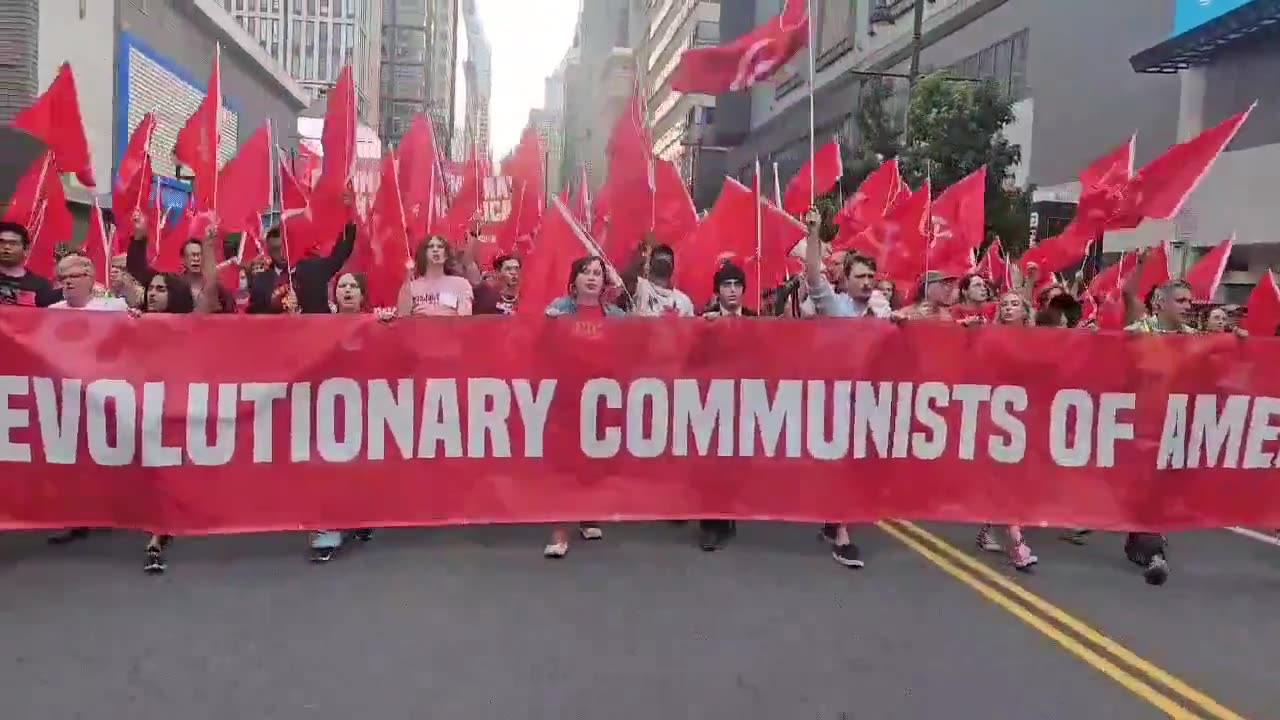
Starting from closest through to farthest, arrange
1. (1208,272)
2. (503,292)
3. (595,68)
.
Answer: (503,292)
(1208,272)
(595,68)

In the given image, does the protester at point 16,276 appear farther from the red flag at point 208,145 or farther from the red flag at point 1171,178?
the red flag at point 1171,178

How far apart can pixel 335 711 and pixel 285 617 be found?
1.20 meters

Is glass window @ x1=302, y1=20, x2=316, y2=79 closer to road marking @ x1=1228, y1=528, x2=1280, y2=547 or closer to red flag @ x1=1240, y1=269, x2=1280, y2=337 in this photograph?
red flag @ x1=1240, y1=269, x2=1280, y2=337

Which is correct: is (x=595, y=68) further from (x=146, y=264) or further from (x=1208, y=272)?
(x=146, y=264)

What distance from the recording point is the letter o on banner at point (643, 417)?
6.39m

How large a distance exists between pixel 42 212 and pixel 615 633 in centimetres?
690

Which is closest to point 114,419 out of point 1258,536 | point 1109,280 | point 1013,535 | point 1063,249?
point 1013,535

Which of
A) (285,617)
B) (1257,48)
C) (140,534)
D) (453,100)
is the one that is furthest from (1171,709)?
(453,100)

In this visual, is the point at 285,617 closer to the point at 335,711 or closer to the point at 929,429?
the point at 335,711

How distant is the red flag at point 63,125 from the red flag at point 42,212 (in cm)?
18

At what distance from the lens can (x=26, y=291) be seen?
6465 millimetres

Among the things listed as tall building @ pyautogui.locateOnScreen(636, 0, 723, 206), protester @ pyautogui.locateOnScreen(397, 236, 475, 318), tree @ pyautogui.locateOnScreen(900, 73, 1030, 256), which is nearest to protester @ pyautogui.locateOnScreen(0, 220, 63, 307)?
protester @ pyautogui.locateOnScreen(397, 236, 475, 318)

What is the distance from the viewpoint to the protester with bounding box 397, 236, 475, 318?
7.14 meters

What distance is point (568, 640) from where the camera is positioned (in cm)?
Result: 483
